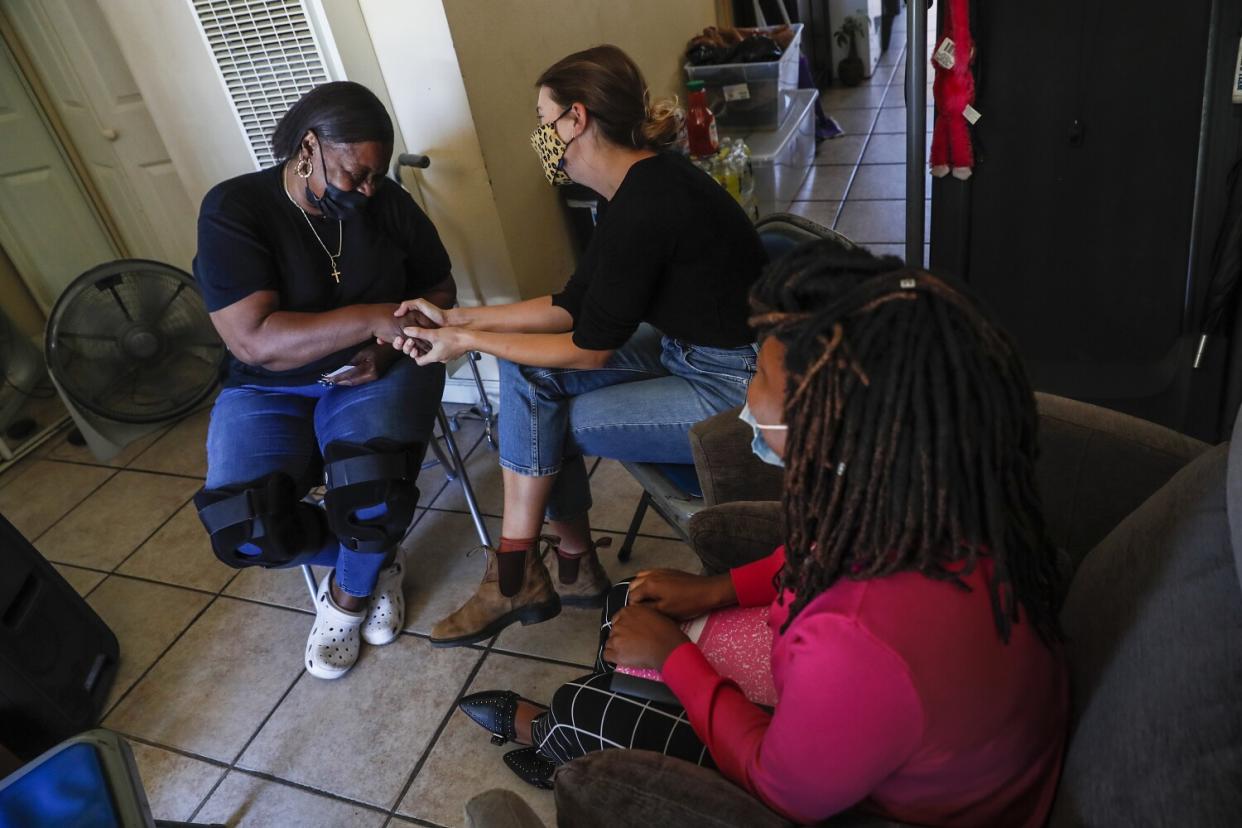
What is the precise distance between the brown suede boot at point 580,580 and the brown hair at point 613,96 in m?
0.91

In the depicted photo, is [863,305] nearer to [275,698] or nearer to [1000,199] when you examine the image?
[1000,199]

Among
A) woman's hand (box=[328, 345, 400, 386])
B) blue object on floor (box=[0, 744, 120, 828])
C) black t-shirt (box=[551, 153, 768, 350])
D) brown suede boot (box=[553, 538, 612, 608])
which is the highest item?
black t-shirt (box=[551, 153, 768, 350])

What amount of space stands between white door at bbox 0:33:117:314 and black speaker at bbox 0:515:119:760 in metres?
1.70

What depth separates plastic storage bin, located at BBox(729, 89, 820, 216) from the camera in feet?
11.1

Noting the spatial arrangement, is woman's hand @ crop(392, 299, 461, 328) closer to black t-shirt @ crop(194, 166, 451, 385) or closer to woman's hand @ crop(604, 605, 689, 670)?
black t-shirt @ crop(194, 166, 451, 385)

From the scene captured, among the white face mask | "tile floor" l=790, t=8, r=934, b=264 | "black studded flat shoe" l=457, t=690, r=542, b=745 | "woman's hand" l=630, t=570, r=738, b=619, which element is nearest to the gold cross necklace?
"black studded flat shoe" l=457, t=690, r=542, b=745

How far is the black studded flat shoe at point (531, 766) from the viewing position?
5.22 feet

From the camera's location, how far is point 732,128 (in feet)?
12.0

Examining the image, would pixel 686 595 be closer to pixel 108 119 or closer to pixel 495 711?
pixel 495 711

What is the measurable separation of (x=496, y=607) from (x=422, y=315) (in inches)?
25.5

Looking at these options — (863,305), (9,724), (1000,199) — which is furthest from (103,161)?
(863,305)

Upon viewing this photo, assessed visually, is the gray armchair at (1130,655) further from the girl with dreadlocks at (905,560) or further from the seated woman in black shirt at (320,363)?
the seated woman in black shirt at (320,363)

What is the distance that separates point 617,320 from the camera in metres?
1.52

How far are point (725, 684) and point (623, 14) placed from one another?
2743mm
